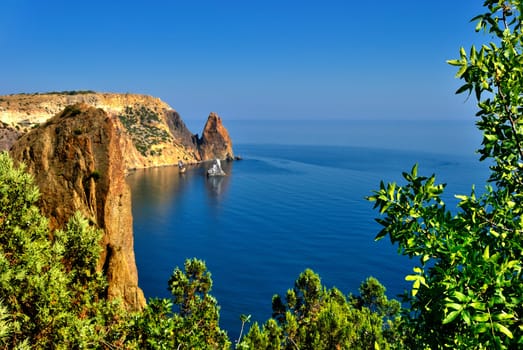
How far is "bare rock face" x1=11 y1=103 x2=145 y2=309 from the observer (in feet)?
90.2

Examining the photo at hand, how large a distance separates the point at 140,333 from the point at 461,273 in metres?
13.6

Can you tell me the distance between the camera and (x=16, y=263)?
14086 millimetres

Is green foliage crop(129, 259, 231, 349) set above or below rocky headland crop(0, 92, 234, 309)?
below

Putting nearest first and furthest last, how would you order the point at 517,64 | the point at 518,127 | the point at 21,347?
1. the point at 517,64
2. the point at 518,127
3. the point at 21,347

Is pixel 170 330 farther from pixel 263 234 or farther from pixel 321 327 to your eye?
pixel 263 234

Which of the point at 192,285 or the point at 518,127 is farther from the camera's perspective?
the point at 192,285

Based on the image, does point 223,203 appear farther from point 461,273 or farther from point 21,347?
point 461,273

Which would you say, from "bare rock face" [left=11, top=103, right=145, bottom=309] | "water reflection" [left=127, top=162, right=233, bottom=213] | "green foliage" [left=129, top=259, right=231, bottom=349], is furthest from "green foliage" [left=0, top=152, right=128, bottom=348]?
"water reflection" [left=127, top=162, right=233, bottom=213]

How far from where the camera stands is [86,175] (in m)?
29.5

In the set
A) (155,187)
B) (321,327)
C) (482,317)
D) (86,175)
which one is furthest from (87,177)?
(155,187)

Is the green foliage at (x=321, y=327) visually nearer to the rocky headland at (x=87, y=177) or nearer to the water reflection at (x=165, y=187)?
the rocky headland at (x=87, y=177)

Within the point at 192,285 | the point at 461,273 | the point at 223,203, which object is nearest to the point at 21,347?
the point at 461,273

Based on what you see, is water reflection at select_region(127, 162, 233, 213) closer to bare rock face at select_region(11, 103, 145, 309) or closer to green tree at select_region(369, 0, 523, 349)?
bare rock face at select_region(11, 103, 145, 309)

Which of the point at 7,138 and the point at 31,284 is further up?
the point at 7,138
